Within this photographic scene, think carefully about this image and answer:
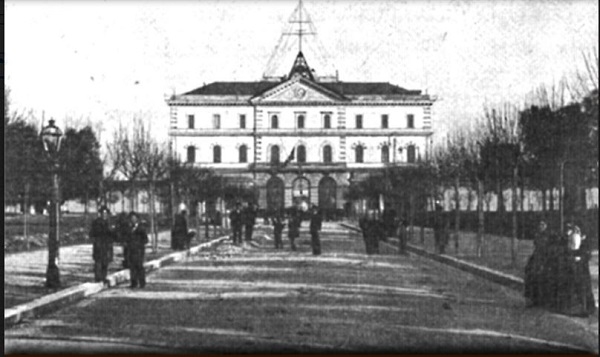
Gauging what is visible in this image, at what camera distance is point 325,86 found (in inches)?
492

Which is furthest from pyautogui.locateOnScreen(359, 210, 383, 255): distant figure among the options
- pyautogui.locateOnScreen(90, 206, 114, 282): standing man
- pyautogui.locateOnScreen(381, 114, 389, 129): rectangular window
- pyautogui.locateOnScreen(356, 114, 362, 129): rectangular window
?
pyautogui.locateOnScreen(381, 114, 389, 129): rectangular window

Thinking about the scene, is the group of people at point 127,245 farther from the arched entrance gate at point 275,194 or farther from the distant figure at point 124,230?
the arched entrance gate at point 275,194

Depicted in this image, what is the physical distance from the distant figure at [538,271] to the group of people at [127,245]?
7.53 metres

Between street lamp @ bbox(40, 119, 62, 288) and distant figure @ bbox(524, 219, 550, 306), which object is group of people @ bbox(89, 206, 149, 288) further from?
→ distant figure @ bbox(524, 219, 550, 306)

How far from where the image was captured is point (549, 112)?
1473 cm

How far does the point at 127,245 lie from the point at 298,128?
4.65m

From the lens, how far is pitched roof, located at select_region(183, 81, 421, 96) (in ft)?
35.9

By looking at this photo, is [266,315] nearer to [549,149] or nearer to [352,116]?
[352,116]

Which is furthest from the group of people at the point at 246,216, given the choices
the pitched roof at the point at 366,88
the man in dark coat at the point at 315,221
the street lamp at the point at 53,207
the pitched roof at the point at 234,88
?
the pitched roof at the point at 234,88

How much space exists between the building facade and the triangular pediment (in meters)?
0.02

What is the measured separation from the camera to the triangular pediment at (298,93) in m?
11.7

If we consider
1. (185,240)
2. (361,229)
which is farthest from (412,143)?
(185,240)

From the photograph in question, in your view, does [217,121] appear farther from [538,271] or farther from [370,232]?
[370,232]

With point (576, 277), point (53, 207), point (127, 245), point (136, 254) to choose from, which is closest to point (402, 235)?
point (127, 245)
